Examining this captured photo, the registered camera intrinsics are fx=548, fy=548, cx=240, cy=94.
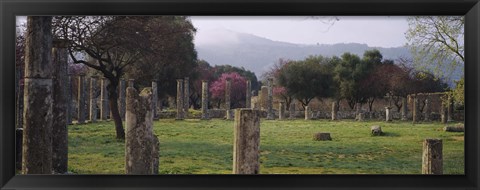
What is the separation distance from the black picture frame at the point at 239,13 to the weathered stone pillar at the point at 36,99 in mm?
1419

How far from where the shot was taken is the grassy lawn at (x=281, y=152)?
1211cm

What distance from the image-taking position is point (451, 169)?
12797mm

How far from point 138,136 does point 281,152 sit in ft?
30.0

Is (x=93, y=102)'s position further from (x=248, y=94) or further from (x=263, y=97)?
(x=263, y=97)

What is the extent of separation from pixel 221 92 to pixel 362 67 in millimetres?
8082

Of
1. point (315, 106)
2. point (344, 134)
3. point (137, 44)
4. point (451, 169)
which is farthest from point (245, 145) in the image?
point (315, 106)

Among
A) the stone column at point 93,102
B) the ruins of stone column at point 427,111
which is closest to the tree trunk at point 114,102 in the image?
the stone column at point 93,102

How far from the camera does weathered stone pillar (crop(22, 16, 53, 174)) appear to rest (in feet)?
20.1

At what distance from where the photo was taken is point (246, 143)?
6828mm

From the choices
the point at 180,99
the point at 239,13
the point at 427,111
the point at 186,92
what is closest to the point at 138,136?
the point at 239,13

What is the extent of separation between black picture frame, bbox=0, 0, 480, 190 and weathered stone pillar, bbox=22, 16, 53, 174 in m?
1.42

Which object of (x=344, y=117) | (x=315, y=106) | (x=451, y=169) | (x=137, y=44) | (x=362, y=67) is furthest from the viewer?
(x=315, y=106)

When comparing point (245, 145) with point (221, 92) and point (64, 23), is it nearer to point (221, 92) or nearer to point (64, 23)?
point (64, 23)

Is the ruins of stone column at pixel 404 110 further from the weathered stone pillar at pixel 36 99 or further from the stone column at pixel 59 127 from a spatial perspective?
the weathered stone pillar at pixel 36 99
